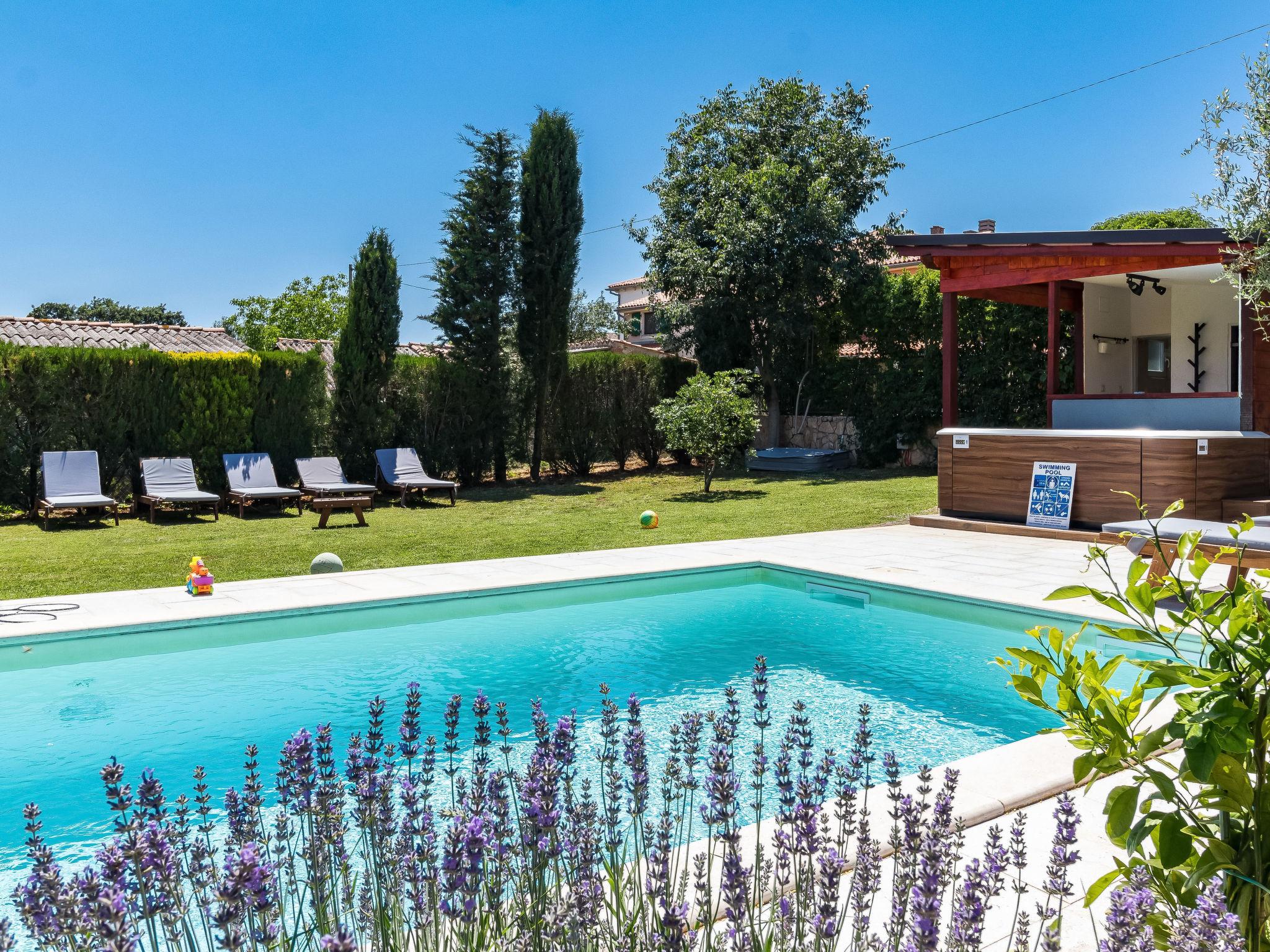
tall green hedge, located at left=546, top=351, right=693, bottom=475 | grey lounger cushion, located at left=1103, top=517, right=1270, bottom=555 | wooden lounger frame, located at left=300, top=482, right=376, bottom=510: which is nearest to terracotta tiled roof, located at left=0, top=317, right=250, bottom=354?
wooden lounger frame, located at left=300, top=482, right=376, bottom=510

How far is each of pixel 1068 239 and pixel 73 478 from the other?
14.5 m

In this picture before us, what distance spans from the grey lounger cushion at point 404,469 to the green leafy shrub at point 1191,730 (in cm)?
1454

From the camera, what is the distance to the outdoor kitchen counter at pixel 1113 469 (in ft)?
34.0

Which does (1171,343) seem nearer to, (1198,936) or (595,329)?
(1198,936)

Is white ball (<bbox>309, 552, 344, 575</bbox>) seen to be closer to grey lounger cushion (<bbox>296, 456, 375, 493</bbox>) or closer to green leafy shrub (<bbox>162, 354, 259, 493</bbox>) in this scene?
grey lounger cushion (<bbox>296, 456, 375, 493</bbox>)

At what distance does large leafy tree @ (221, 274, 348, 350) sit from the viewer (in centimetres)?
5234

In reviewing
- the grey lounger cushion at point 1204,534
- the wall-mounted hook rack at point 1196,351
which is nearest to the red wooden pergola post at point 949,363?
the wall-mounted hook rack at point 1196,351

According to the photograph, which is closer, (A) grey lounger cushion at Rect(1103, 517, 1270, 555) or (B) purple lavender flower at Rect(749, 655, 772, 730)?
(B) purple lavender flower at Rect(749, 655, 772, 730)

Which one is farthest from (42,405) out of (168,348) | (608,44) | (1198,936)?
(1198,936)

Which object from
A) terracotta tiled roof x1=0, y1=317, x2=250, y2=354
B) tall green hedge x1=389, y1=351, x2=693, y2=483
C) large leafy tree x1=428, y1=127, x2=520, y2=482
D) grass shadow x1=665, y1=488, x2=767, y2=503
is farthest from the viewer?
terracotta tiled roof x1=0, y1=317, x2=250, y2=354

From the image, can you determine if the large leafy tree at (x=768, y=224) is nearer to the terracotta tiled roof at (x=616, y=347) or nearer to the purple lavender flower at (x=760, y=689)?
the terracotta tiled roof at (x=616, y=347)

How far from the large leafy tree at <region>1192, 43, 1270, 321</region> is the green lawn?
562 cm

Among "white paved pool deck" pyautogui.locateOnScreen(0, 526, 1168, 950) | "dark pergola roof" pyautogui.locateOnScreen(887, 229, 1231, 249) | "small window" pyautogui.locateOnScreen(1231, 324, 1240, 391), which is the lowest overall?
"white paved pool deck" pyautogui.locateOnScreen(0, 526, 1168, 950)

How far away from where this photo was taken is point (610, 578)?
8383 millimetres
